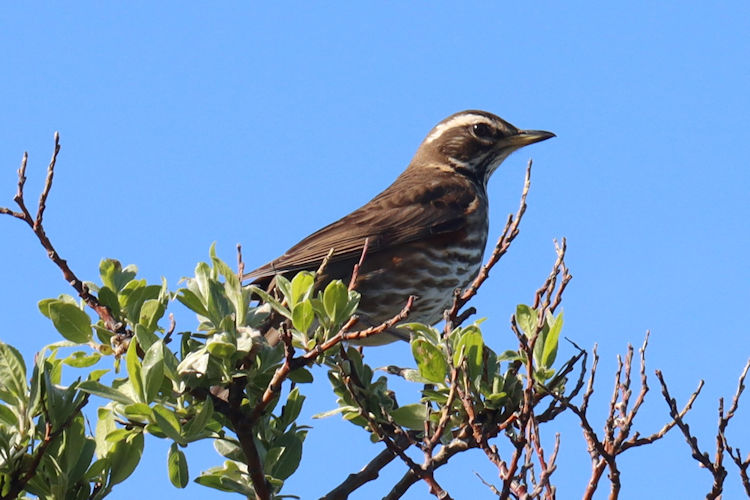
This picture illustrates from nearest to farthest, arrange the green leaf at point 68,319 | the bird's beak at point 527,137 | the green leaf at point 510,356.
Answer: the green leaf at point 68,319
the green leaf at point 510,356
the bird's beak at point 527,137

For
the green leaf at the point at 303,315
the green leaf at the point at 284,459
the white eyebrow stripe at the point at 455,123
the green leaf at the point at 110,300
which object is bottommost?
the green leaf at the point at 284,459

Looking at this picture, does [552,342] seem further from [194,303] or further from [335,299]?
[194,303]

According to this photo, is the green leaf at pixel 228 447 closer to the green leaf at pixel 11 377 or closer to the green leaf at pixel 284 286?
the green leaf at pixel 284 286

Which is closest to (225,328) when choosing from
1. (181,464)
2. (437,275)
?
(181,464)

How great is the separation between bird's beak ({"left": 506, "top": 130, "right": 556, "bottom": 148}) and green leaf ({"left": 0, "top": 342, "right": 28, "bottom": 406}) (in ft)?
22.3

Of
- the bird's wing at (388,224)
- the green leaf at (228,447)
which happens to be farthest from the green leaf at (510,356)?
the bird's wing at (388,224)

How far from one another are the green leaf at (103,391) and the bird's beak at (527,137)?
6661 millimetres

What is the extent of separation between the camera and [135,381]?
3738 millimetres

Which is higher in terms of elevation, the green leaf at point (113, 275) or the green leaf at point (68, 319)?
the green leaf at point (113, 275)

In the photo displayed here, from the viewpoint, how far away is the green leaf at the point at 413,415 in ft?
14.9

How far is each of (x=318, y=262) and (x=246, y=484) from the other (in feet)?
10.3

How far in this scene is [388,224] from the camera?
827 cm

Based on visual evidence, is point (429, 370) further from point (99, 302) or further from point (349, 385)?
point (99, 302)

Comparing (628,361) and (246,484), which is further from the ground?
(628,361)
